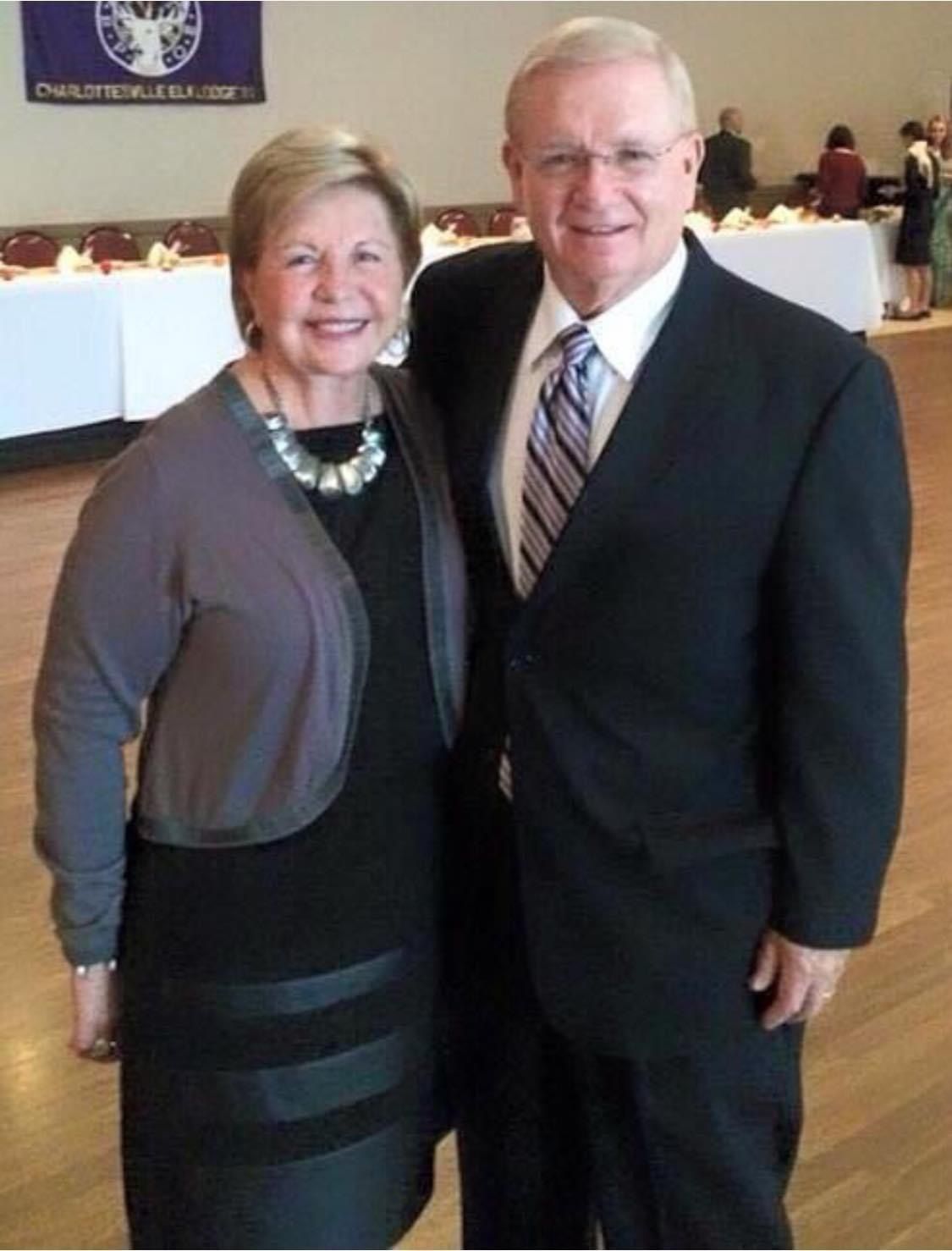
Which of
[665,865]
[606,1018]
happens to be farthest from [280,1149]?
[665,865]

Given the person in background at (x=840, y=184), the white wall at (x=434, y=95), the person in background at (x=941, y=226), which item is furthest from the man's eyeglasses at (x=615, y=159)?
the person in background at (x=941, y=226)

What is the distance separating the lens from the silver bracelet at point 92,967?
5.62ft

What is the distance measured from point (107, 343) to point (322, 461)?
589 centimetres

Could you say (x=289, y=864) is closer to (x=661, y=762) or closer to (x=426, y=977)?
(x=426, y=977)

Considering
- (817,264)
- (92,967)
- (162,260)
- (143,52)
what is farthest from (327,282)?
(817,264)

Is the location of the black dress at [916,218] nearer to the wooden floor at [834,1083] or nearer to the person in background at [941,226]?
the person in background at [941,226]

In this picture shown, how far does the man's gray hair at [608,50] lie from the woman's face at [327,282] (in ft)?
0.68

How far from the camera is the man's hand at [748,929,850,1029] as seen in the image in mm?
1671

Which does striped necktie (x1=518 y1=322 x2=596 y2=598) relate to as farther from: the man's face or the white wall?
the white wall

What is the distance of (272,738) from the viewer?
1600 mm

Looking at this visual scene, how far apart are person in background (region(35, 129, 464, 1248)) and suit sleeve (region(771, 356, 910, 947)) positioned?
344mm

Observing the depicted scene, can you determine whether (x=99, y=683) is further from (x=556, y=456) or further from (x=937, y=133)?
(x=937, y=133)

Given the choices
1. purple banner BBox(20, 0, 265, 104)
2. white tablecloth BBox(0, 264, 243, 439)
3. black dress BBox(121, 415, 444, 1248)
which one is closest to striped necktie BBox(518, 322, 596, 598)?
black dress BBox(121, 415, 444, 1248)

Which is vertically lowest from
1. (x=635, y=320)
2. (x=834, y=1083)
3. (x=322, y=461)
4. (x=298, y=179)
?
(x=834, y=1083)
